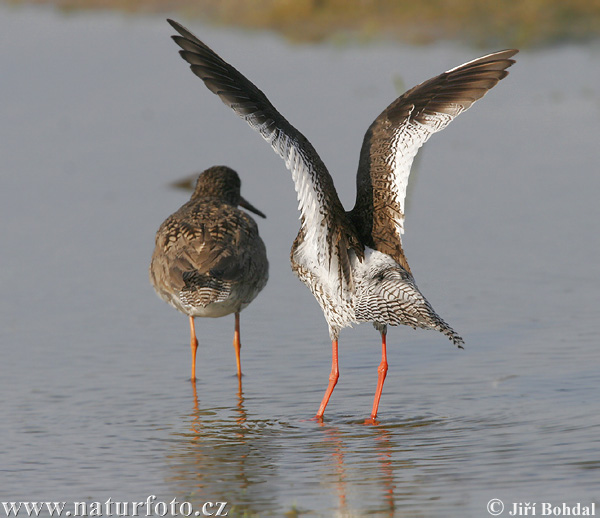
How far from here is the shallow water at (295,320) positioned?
6.47m

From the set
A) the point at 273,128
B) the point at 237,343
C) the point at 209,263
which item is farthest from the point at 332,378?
the point at 273,128

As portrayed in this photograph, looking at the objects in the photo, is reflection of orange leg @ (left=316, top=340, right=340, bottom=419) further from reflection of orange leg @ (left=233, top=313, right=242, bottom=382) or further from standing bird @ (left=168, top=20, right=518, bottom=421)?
reflection of orange leg @ (left=233, top=313, right=242, bottom=382)

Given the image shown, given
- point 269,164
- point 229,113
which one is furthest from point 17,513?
point 229,113

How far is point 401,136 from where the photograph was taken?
8141 millimetres

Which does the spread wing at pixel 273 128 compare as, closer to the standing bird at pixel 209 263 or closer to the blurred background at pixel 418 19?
the standing bird at pixel 209 263

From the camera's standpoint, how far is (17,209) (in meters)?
12.5

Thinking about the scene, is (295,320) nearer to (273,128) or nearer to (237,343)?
(237,343)

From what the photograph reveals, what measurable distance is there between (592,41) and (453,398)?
1246 centimetres

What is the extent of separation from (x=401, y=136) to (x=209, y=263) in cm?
166

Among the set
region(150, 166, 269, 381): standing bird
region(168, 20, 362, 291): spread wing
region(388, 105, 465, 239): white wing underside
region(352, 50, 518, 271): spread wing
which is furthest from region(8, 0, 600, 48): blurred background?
region(168, 20, 362, 291): spread wing

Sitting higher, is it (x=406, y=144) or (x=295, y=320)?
(x=406, y=144)

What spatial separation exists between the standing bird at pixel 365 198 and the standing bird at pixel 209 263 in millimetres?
827

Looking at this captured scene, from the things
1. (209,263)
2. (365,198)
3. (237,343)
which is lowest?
(237,343)

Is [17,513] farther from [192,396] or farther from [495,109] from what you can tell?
[495,109]
